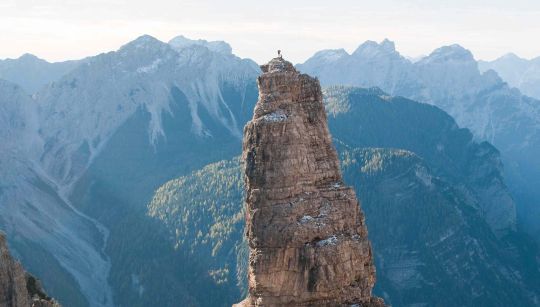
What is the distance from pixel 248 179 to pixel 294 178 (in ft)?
13.1

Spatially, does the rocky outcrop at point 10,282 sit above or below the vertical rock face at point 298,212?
below

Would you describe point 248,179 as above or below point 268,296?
above

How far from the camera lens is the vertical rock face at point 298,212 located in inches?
2530

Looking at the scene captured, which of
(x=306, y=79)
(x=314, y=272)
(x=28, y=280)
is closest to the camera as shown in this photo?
(x=314, y=272)

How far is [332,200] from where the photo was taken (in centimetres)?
6581

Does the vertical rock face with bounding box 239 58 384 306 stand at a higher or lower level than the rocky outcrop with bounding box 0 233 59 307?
higher

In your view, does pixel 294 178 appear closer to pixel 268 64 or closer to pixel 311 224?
pixel 311 224

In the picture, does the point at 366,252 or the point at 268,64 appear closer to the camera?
the point at 366,252

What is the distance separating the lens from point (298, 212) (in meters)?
64.9

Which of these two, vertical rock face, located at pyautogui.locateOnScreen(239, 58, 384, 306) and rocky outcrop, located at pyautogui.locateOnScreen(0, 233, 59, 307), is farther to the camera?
rocky outcrop, located at pyautogui.locateOnScreen(0, 233, 59, 307)

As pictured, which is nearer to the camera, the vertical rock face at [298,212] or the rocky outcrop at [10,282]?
the vertical rock face at [298,212]

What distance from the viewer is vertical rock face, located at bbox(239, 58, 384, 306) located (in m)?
64.2

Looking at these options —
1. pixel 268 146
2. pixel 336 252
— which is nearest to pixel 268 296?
pixel 336 252

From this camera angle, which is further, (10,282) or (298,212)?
(10,282)
